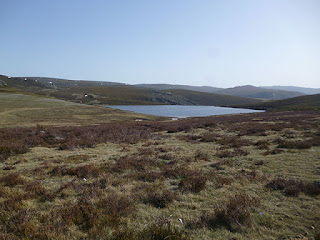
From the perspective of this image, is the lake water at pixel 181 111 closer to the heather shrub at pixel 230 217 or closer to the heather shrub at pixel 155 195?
the heather shrub at pixel 155 195

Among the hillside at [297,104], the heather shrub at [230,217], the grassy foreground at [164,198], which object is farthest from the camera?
the hillside at [297,104]

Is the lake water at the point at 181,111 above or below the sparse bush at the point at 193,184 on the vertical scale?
below

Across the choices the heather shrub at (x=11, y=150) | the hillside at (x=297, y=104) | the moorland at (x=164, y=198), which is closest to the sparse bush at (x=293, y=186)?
the moorland at (x=164, y=198)

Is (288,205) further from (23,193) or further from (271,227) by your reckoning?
(23,193)

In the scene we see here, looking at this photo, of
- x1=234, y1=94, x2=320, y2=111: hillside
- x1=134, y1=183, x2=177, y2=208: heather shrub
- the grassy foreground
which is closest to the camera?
the grassy foreground

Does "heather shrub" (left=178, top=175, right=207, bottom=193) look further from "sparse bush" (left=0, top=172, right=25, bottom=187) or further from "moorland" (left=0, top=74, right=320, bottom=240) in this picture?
"sparse bush" (left=0, top=172, right=25, bottom=187)

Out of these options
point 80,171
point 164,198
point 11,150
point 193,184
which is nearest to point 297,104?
point 193,184

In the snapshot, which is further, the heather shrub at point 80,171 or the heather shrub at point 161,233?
the heather shrub at point 80,171

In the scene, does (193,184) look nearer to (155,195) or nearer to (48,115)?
(155,195)

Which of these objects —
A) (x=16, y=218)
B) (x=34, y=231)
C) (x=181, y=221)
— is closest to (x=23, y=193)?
A: (x=16, y=218)

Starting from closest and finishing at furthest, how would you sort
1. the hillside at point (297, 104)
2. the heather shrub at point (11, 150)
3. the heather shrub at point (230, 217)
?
the heather shrub at point (230, 217)
the heather shrub at point (11, 150)
the hillside at point (297, 104)

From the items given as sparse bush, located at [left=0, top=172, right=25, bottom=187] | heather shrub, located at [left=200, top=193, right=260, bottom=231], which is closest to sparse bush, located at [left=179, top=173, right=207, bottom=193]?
heather shrub, located at [left=200, top=193, right=260, bottom=231]

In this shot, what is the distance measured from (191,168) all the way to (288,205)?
493cm

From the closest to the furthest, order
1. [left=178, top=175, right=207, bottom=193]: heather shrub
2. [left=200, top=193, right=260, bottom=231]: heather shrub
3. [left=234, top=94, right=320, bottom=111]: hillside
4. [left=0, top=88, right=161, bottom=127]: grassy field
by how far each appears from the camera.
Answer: [left=200, top=193, right=260, bottom=231]: heather shrub → [left=178, top=175, right=207, bottom=193]: heather shrub → [left=0, top=88, right=161, bottom=127]: grassy field → [left=234, top=94, right=320, bottom=111]: hillside
